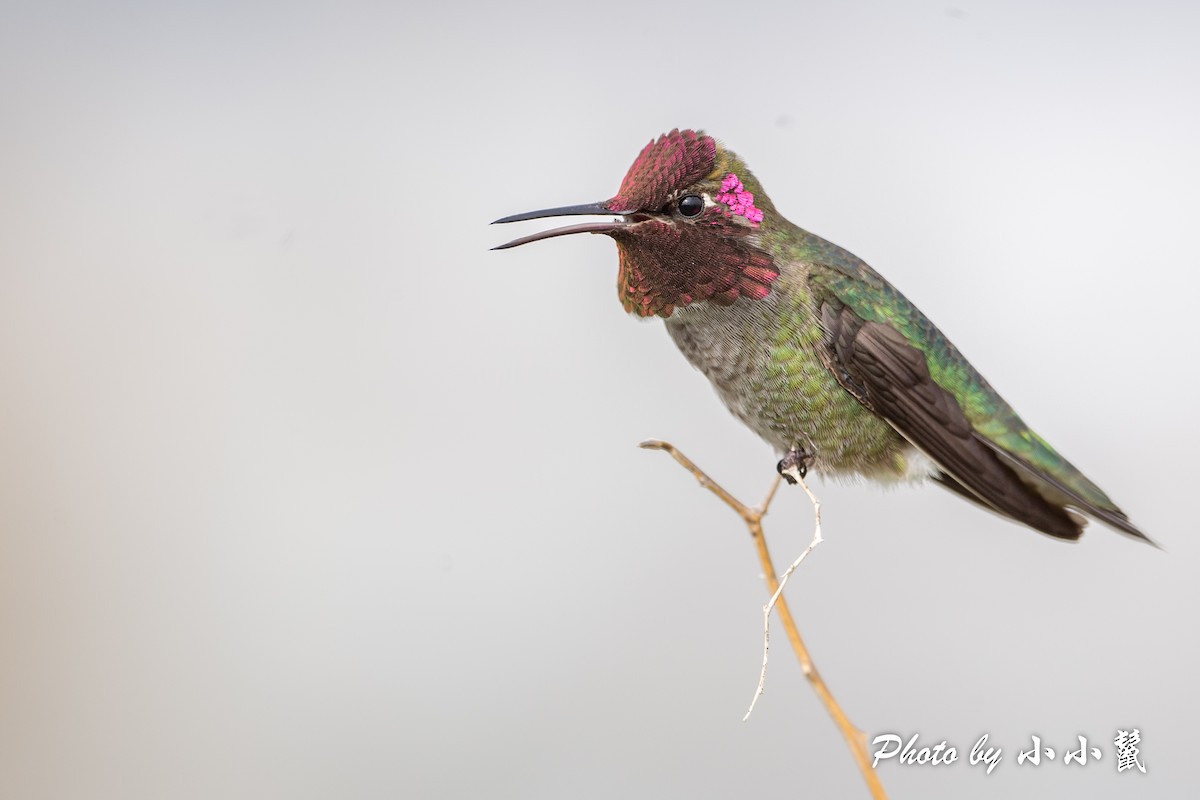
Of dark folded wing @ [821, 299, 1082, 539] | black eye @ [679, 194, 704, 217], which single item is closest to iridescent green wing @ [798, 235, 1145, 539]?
dark folded wing @ [821, 299, 1082, 539]

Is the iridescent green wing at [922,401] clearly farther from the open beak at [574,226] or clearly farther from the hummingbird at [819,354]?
the open beak at [574,226]

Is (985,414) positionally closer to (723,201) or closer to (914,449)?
(914,449)

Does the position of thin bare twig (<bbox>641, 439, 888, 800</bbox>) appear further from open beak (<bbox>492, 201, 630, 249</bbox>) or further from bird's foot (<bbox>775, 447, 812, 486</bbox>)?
open beak (<bbox>492, 201, 630, 249</bbox>)

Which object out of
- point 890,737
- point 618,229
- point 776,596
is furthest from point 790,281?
point 890,737

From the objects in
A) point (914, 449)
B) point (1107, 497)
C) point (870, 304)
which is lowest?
point (1107, 497)

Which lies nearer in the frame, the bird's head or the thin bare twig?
the thin bare twig

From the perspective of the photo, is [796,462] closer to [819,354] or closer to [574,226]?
[819,354]

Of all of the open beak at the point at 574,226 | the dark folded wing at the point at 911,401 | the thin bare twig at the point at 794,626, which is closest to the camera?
the thin bare twig at the point at 794,626

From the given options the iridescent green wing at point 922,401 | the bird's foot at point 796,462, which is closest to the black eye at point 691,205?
the iridescent green wing at point 922,401
